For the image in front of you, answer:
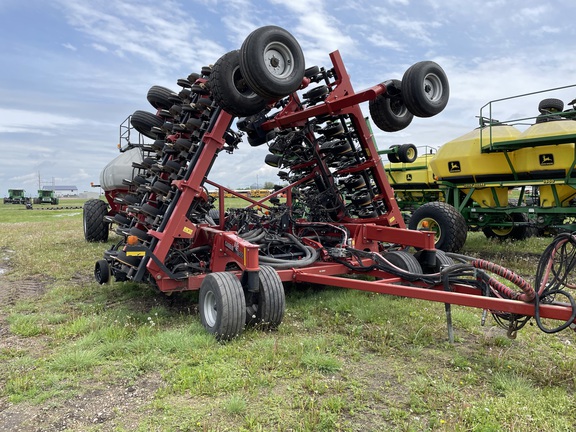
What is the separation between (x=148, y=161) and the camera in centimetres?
581

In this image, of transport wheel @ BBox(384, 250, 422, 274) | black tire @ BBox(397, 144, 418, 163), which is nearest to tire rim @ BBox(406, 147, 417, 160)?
black tire @ BBox(397, 144, 418, 163)

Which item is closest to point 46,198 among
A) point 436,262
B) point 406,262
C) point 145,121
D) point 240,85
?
point 145,121

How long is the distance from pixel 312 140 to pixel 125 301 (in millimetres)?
3554

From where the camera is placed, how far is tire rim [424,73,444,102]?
18.8 ft

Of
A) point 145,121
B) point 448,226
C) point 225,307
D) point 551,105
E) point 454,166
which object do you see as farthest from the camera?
point 551,105

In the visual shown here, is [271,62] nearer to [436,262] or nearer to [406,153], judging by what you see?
[436,262]

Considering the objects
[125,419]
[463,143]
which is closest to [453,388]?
[125,419]

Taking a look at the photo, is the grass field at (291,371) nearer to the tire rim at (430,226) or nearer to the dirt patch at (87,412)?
the dirt patch at (87,412)

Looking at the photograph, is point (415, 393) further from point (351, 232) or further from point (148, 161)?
point (148, 161)

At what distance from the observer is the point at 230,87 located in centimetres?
474

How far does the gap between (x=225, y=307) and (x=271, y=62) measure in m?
2.56

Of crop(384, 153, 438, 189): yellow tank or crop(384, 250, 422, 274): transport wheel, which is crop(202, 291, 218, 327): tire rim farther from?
crop(384, 153, 438, 189): yellow tank

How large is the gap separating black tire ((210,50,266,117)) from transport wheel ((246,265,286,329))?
6.12ft

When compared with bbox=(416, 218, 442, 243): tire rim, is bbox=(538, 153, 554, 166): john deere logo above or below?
above
